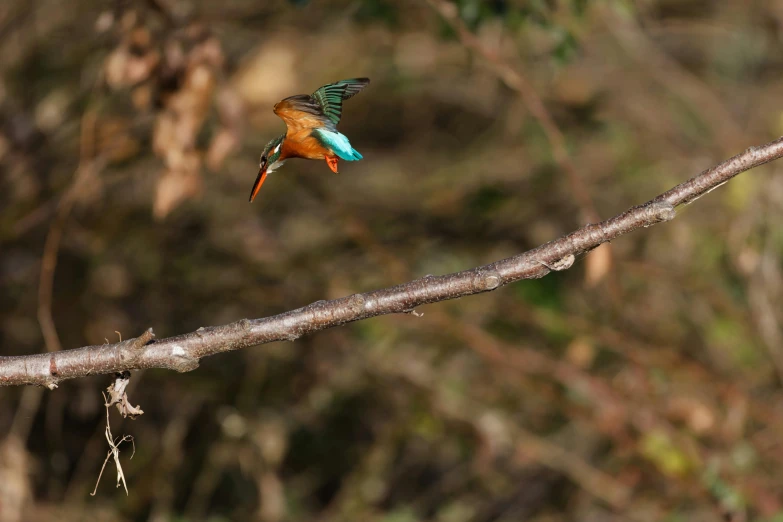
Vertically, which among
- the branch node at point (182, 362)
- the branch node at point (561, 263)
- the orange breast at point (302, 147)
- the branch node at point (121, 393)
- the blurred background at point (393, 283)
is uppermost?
the orange breast at point (302, 147)

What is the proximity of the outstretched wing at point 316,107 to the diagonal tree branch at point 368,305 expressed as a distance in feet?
0.82

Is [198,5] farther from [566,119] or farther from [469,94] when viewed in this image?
[566,119]

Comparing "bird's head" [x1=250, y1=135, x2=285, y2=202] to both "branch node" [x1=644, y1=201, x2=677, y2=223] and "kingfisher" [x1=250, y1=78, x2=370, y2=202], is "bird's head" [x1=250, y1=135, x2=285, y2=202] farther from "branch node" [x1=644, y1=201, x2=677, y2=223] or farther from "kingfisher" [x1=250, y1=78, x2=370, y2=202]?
"branch node" [x1=644, y1=201, x2=677, y2=223]

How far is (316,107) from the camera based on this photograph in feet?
3.03

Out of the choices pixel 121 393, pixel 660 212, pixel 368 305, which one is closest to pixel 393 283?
pixel 121 393

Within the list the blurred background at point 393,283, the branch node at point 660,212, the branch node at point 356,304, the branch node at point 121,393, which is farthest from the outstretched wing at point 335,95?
the blurred background at point 393,283

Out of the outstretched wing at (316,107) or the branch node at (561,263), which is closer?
the outstretched wing at (316,107)

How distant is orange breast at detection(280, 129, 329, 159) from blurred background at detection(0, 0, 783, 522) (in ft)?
6.58

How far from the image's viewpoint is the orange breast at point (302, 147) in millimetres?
930

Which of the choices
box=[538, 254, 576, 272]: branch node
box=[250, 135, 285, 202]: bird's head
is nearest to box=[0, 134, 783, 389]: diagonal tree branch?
box=[538, 254, 576, 272]: branch node

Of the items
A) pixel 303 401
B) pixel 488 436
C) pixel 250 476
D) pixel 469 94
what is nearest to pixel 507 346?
pixel 488 436

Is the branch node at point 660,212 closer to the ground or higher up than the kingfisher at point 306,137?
closer to the ground

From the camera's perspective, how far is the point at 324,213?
3971 millimetres

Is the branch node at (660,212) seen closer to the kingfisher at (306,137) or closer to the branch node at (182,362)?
the kingfisher at (306,137)
